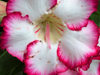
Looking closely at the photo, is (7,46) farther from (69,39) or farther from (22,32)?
(69,39)

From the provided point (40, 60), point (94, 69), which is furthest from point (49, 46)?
point (94, 69)

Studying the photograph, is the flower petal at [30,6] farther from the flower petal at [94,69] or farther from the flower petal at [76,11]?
the flower petal at [94,69]

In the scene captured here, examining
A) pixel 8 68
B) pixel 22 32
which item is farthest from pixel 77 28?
pixel 8 68

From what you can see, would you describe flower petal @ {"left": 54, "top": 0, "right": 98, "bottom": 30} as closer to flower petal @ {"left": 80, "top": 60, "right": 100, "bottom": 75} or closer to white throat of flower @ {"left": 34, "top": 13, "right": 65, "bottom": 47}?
white throat of flower @ {"left": 34, "top": 13, "right": 65, "bottom": 47}

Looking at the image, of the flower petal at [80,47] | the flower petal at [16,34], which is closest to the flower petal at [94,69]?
the flower petal at [80,47]

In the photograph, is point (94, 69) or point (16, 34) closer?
point (16, 34)

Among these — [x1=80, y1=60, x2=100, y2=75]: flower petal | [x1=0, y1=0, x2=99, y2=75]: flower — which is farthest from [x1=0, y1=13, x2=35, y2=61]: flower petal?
[x1=80, y1=60, x2=100, y2=75]: flower petal

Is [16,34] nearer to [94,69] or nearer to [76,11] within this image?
[76,11]

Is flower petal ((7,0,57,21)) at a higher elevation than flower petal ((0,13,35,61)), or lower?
higher
